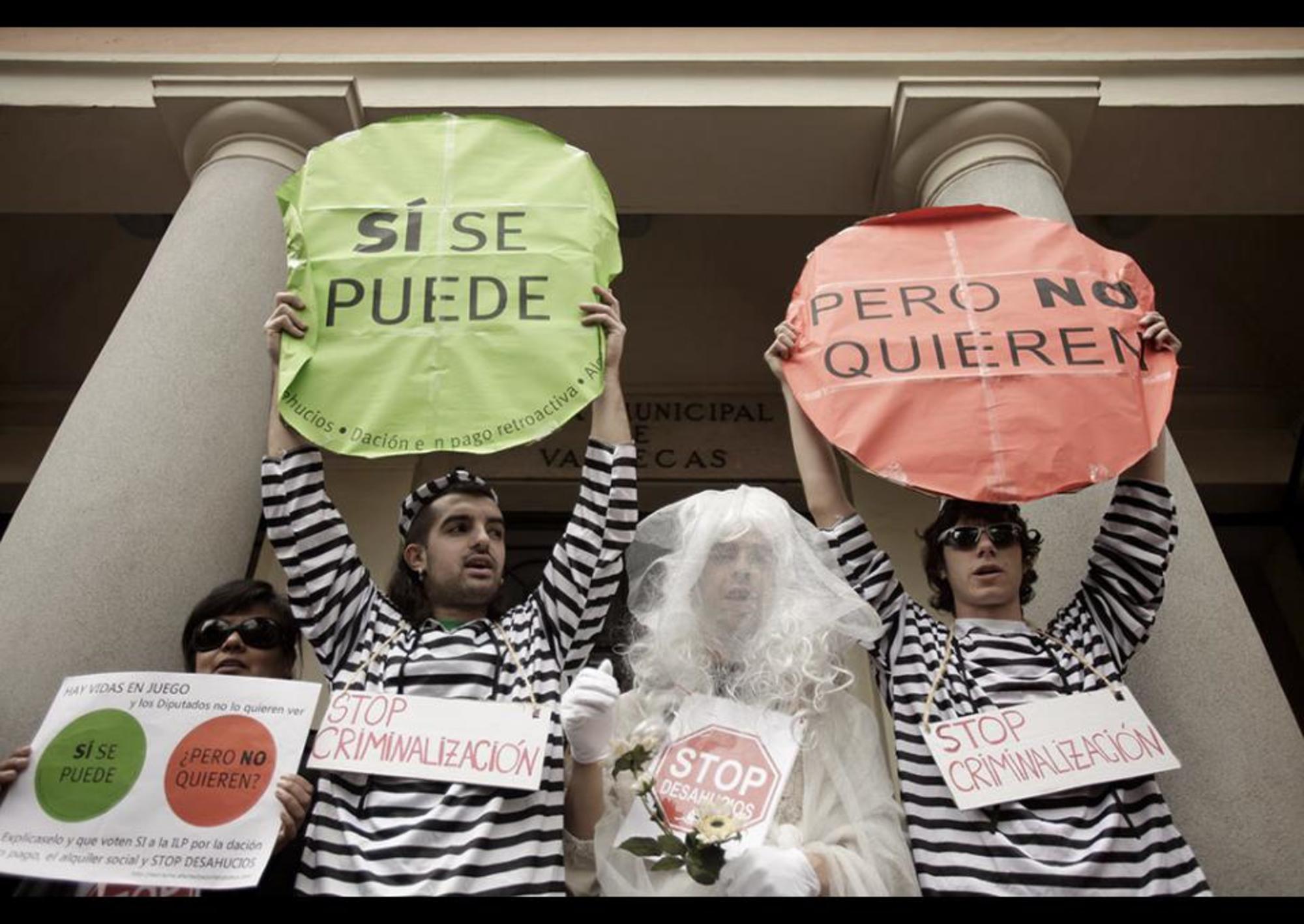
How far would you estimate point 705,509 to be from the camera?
3.46 m

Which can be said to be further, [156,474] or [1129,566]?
[156,474]

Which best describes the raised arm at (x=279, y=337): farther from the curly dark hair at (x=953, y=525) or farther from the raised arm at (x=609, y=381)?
the curly dark hair at (x=953, y=525)

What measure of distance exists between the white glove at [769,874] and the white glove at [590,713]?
1.47 feet

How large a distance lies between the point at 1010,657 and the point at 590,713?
1174 mm

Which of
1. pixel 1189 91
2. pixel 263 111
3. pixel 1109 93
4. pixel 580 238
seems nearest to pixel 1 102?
pixel 263 111

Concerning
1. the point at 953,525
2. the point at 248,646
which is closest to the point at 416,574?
the point at 248,646

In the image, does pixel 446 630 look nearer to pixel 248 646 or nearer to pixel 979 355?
pixel 248 646

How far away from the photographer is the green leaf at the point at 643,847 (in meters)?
2.49

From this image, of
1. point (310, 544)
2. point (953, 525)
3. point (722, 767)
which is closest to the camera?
point (722, 767)

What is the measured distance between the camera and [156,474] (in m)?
3.80

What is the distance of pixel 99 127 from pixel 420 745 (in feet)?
14.2

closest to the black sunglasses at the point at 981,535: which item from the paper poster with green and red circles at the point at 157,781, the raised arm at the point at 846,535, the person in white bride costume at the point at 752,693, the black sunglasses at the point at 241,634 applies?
the raised arm at the point at 846,535

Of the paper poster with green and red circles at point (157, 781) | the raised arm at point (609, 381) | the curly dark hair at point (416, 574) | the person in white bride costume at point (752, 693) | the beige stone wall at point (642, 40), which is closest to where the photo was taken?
the paper poster with green and red circles at point (157, 781)

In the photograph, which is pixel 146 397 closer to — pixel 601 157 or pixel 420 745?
pixel 420 745
